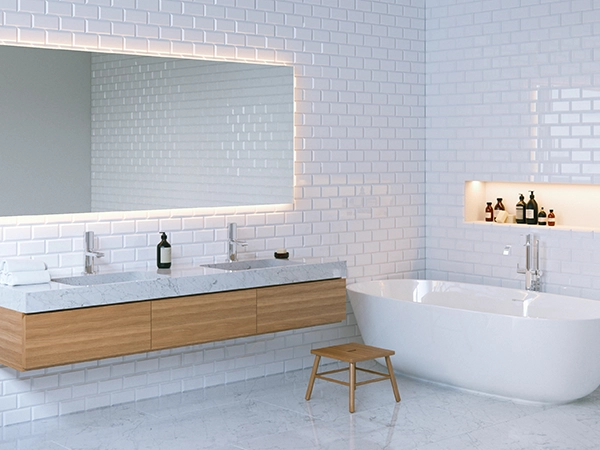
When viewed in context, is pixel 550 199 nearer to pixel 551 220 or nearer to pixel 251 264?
pixel 551 220

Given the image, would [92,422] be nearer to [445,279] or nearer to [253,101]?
[253,101]

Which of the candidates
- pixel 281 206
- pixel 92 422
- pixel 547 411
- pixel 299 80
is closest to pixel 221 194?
pixel 281 206

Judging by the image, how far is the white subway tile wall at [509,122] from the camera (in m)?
6.16

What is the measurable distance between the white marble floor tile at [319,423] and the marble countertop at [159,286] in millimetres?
796

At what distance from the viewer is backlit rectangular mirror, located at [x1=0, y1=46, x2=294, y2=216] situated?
196 inches

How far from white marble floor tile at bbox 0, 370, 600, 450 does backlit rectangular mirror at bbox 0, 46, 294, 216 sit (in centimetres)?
128

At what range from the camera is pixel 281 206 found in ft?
20.6

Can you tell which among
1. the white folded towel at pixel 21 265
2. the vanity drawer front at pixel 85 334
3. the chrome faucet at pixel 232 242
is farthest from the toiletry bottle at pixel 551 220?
the white folded towel at pixel 21 265

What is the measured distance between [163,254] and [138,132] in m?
0.79

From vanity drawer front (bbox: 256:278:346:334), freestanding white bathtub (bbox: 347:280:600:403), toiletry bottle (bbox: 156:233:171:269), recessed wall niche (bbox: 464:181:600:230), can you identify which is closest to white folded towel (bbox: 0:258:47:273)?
toiletry bottle (bbox: 156:233:171:269)

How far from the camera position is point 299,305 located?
557cm

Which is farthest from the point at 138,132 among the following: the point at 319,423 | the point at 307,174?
the point at 319,423

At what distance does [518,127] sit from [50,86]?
11.4 ft

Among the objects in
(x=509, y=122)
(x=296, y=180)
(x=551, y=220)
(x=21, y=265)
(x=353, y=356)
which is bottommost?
(x=353, y=356)
